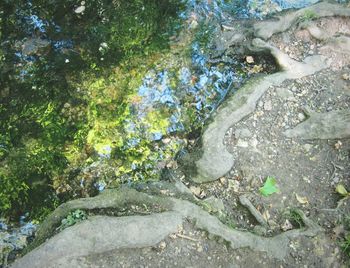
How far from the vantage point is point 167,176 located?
4801mm

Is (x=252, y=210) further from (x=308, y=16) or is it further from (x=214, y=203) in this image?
(x=308, y=16)

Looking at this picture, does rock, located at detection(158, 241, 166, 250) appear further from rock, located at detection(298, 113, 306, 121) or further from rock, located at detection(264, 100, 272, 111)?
rock, located at detection(298, 113, 306, 121)

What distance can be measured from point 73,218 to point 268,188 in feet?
7.04

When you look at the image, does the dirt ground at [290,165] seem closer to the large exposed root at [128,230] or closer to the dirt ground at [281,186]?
the dirt ground at [281,186]

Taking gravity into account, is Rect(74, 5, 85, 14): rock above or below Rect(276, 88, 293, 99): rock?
above

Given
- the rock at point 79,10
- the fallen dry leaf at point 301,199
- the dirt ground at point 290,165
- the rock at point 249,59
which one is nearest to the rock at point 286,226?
the dirt ground at point 290,165

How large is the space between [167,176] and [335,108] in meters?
2.40

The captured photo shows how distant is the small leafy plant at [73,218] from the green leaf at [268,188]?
6.50 feet

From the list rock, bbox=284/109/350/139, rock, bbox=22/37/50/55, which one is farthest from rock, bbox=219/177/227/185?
rock, bbox=22/37/50/55

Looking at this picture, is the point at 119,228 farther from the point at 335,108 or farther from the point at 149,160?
the point at 335,108

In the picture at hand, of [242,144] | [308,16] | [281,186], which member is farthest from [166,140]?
[308,16]

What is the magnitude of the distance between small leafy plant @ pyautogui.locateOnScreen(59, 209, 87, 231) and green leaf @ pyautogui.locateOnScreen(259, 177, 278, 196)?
198 cm

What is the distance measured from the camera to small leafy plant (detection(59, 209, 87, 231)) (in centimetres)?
393

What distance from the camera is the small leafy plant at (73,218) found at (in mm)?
3928
